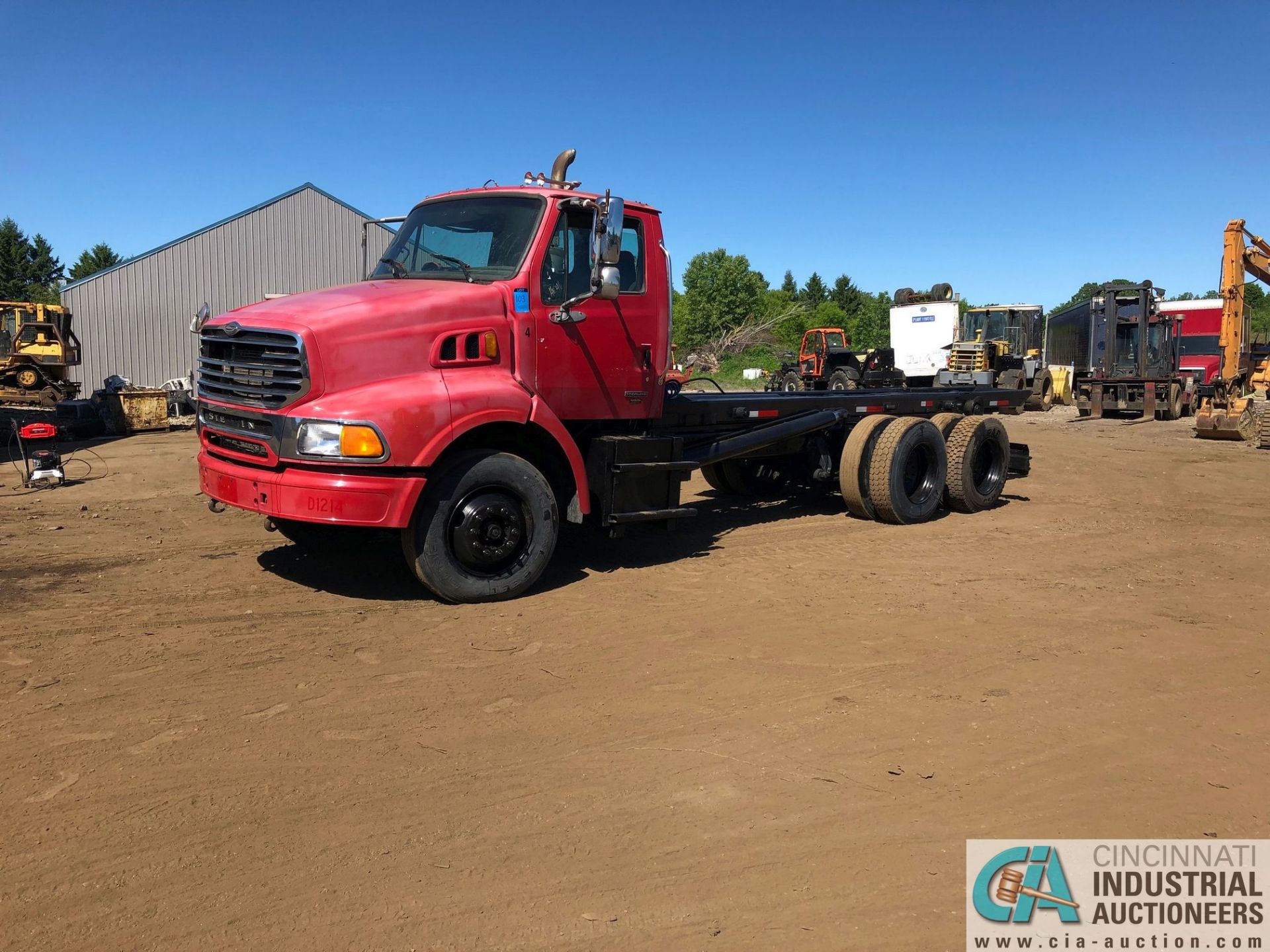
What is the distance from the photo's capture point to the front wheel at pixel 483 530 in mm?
6070

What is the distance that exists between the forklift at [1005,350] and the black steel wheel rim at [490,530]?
22.6 m

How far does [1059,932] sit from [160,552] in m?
7.04

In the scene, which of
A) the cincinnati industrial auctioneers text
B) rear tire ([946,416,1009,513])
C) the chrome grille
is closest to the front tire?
rear tire ([946,416,1009,513])

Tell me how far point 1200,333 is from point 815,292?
7240cm

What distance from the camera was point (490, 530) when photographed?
631 centimetres

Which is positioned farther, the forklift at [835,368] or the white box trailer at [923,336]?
the white box trailer at [923,336]

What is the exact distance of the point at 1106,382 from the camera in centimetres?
2717

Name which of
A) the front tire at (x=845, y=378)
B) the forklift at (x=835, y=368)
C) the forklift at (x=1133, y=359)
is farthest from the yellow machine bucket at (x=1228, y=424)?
the front tire at (x=845, y=378)

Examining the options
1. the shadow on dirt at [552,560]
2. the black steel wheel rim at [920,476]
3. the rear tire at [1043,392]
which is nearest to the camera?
the shadow on dirt at [552,560]

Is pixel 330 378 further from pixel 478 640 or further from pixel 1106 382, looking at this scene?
pixel 1106 382

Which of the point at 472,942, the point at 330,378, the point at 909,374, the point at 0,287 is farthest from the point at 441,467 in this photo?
the point at 0,287

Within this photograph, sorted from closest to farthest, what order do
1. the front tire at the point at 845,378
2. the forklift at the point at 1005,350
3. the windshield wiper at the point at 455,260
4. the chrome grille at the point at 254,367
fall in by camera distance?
the chrome grille at the point at 254,367, the windshield wiper at the point at 455,260, the forklift at the point at 1005,350, the front tire at the point at 845,378

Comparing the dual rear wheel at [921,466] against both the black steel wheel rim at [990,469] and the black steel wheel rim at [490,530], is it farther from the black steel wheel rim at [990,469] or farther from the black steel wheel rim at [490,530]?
the black steel wheel rim at [490,530]
